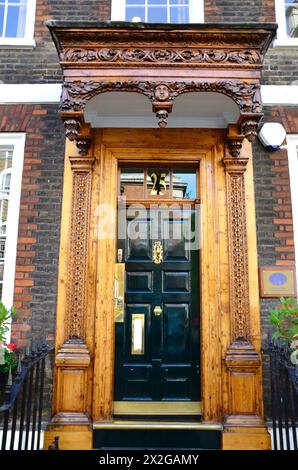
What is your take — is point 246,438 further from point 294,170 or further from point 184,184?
point 294,170

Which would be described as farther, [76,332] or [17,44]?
[17,44]

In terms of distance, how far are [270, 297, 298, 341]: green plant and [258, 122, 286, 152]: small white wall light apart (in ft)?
5.94

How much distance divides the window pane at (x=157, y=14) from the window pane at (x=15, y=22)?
66.9 inches

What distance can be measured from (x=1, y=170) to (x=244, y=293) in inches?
130

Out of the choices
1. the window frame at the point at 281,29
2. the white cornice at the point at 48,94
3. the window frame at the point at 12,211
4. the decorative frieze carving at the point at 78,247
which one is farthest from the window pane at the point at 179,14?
the window frame at the point at 12,211

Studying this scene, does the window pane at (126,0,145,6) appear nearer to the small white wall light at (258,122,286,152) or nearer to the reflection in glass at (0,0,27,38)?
the reflection in glass at (0,0,27,38)

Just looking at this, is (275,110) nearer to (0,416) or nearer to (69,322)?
(69,322)

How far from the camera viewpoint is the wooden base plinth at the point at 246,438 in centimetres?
429

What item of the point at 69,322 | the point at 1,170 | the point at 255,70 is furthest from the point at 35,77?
the point at 69,322

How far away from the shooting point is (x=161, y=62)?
427 centimetres

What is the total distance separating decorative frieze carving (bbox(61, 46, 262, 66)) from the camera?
4266 millimetres

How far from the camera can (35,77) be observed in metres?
5.35

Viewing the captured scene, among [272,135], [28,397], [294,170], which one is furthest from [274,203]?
[28,397]

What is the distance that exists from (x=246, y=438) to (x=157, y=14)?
5334mm
